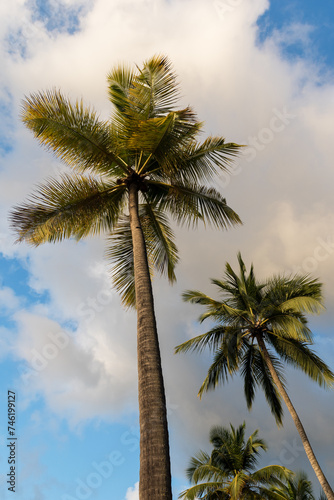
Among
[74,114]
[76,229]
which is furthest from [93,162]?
[76,229]

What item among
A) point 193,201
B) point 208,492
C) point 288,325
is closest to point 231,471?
point 208,492

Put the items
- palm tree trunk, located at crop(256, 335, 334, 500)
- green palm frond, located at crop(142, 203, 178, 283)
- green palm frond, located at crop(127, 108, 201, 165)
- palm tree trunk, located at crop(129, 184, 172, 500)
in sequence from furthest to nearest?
palm tree trunk, located at crop(256, 335, 334, 500)
green palm frond, located at crop(142, 203, 178, 283)
green palm frond, located at crop(127, 108, 201, 165)
palm tree trunk, located at crop(129, 184, 172, 500)

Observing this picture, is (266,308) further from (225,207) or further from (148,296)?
(148,296)

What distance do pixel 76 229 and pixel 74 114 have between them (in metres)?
2.91

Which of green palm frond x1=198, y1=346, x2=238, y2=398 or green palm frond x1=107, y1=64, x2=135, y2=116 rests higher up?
green palm frond x1=107, y1=64, x2=135, y2=116

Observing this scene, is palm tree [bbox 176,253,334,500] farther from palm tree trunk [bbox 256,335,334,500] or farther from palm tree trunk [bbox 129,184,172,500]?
palm tree trunk [bbox 129,184,172,500]

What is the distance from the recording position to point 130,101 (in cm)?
872

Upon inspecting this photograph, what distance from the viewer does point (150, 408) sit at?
542 cm

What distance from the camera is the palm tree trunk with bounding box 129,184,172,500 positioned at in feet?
15.4

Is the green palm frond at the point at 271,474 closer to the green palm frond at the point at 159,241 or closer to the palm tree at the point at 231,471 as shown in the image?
the palm tree at the point at 231,471

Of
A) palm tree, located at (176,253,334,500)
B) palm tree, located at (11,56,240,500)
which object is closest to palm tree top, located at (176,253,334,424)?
palm tree, located at (176,253,334,500)

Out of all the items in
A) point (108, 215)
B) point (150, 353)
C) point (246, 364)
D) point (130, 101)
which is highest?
point (130, 101)

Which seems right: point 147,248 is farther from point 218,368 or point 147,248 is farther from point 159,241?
point 218,368

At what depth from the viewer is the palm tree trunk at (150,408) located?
15.4ft
